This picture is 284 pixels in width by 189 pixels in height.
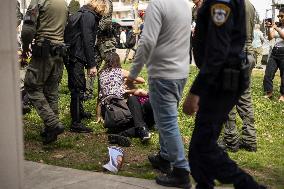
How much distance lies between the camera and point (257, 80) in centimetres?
1323

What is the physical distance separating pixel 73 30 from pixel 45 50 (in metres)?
0.75

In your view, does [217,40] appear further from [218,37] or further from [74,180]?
[74,180]

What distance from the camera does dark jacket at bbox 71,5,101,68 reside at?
6152 mm

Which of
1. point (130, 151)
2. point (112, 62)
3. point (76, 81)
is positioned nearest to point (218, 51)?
point (130, 151)

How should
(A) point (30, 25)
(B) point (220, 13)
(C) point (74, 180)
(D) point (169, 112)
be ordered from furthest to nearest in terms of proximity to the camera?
(A) point (30, 25) < (C) point (74, 180) < (D) point (169, 112) < (B) point (220, 13)

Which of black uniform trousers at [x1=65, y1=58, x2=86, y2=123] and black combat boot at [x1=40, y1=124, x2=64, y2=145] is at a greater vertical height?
black uniform trousers at [x1=65, y1=58, x2=86, y2=123]

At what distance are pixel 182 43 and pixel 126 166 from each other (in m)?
1.58

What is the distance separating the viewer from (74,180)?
14.6 ft

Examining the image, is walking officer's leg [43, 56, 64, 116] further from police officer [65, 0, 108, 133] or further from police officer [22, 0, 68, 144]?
police officer [65, 0, 108, 133]

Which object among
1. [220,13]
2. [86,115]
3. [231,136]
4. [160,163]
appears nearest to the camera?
[220,13]

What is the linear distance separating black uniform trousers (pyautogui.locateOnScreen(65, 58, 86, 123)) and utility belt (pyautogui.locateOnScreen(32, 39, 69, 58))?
623 millimetres

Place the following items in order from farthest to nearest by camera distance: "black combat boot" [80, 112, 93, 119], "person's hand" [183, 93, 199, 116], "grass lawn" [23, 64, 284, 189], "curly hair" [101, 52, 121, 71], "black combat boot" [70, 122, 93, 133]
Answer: "black combat boot" [80, 112, 93, 119]
"curly hair" [101, 52, 121, 71]
"black combat boot" [70, 122, 93, 133]
"grass lawn" [23, 64, 284, 189]
"person's hand" [183, 93, 199, 116]

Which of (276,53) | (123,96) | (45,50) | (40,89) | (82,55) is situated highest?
(45,50)

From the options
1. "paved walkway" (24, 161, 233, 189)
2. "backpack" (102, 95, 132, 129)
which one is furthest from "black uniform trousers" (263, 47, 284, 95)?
"paved walkway" (24, 161, 233, 189)
